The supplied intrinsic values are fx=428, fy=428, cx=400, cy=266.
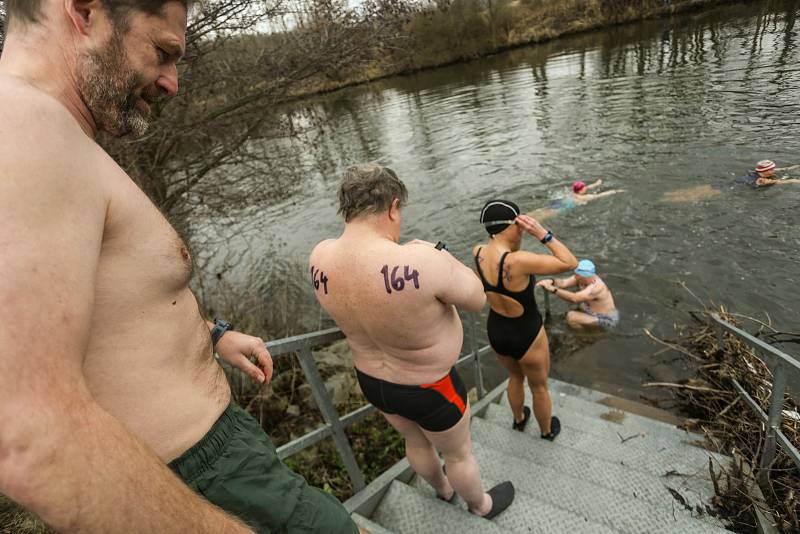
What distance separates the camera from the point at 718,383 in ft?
14.8

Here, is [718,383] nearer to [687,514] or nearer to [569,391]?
[569,391]

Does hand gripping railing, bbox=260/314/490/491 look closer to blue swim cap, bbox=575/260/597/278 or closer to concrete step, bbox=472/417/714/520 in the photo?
concrete step, bbox=472/417/714/520

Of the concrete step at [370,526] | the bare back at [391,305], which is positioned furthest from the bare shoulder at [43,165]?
the concrete step at [370,526]

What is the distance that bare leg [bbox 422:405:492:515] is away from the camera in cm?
251

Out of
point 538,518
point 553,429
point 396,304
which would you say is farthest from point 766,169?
point 396,304

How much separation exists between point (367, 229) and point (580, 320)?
572 cm

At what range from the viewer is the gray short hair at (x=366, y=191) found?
7.23 feet

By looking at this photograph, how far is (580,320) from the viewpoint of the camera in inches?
272

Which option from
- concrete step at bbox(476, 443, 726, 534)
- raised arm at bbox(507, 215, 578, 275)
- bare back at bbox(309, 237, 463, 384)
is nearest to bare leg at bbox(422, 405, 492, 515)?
bare back at bbox(309, 237, 463, 384)

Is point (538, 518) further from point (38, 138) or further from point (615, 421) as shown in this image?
point (38, 138)

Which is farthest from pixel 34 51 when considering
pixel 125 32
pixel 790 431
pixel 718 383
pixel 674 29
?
pixel 674 29

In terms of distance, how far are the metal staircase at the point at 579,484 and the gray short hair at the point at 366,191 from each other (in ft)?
6.01

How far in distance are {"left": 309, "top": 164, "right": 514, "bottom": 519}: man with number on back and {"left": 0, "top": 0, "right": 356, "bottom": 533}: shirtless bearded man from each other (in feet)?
2.63

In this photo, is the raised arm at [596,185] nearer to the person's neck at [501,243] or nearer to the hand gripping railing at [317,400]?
the person's neck at [501,243]
